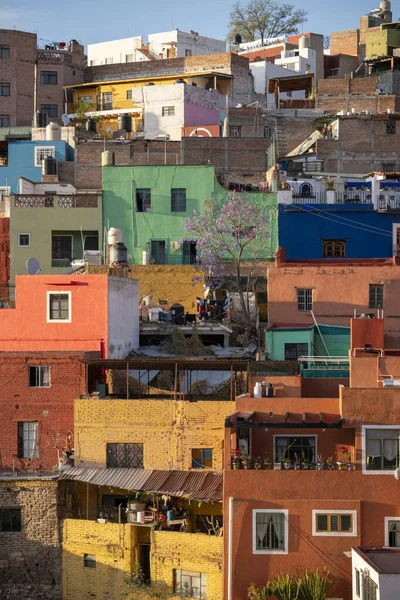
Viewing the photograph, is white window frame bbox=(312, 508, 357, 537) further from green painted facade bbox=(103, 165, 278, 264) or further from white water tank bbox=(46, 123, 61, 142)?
white water tank bbox=(46, 123, 61, 142)

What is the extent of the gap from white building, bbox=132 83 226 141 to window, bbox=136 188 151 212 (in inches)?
429

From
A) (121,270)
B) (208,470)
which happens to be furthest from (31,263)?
(208,470)

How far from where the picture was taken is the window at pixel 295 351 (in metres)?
36.1

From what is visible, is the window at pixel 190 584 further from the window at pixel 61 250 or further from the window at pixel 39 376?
the window at pixel 61 250

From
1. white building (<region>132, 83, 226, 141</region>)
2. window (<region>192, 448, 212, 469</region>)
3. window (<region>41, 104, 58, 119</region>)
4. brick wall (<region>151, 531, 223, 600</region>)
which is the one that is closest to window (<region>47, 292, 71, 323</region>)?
window (<region>192, 448, 212, 469</region>)

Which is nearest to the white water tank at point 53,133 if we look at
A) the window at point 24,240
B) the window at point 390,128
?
the window at point 24,240

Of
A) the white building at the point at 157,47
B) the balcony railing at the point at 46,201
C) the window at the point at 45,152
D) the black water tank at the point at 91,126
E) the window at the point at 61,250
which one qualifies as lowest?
the window at the point at 61,250

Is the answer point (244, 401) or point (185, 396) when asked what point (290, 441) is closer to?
point (244, 401)

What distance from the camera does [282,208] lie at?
4369 cm

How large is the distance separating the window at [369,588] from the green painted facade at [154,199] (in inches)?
895

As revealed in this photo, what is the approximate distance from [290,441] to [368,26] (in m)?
51.8

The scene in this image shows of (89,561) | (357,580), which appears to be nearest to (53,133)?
(89,561)

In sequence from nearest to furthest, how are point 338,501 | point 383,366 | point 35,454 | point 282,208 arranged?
1. point 338,501
2. point 383,366
3. point 35,454
4. point 282,208

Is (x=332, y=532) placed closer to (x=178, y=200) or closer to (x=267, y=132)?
(x=178, y=200)
